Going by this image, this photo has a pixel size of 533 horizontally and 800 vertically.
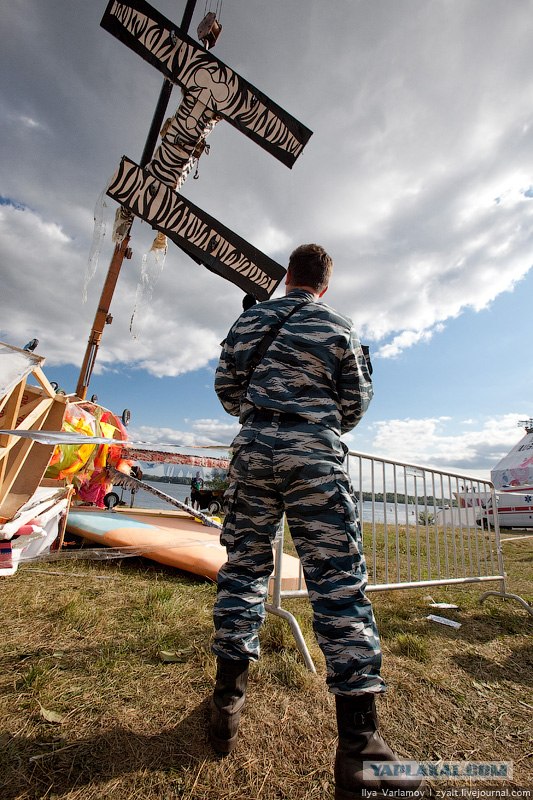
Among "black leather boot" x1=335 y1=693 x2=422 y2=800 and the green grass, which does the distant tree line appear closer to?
the green grass

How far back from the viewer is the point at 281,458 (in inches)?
60.2

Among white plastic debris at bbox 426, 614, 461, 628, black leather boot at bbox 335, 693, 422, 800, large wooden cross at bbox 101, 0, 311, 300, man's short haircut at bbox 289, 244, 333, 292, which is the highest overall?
large wooden cross at bbox 101, 0, 311, 300

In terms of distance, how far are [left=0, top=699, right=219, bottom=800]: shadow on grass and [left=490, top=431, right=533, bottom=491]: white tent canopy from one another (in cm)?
3049

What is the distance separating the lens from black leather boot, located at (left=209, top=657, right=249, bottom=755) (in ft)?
4.65

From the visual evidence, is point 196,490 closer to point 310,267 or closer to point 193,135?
point 193,135

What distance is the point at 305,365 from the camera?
167 cm

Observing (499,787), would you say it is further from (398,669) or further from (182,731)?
(182,731)

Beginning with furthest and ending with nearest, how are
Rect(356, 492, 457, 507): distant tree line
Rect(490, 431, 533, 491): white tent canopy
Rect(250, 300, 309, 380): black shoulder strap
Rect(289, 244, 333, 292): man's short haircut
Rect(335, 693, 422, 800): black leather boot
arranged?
Rect(490, 431, 533, 491): white tent canopy
Rect(356, 492, 457, 507): distant tree line
Rect(289, 244, 333, 292): man's short haircut
Rect(250, 300, 309, 380): black shoulder strap
Rect(335, 693, 422, 800): black leather boot

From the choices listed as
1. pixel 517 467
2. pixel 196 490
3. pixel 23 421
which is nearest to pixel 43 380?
pixel 23 421

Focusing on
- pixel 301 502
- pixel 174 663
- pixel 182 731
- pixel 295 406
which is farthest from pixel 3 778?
pixel 295 406

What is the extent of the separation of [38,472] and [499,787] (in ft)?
13.7

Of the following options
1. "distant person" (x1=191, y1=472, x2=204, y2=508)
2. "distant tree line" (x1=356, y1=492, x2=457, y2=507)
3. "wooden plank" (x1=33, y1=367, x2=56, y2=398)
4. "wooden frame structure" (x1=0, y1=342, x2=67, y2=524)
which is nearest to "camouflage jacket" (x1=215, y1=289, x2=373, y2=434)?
"distant tree line" (x1=356, y1=492, x2=457, y2=507)

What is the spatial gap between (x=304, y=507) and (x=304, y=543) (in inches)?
6.0

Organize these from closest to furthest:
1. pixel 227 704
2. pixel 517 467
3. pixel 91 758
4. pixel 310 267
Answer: pixel 91 758 → pixel 227 704 → pixel 310 267 → pixel 517 467
